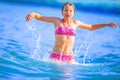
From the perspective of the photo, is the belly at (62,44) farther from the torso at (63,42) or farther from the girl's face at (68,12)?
the girl's face at (68,12)

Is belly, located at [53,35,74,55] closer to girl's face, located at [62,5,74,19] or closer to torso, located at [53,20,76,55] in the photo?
torso, located at [53,20,76,55]

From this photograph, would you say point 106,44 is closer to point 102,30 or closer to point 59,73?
point 102,30

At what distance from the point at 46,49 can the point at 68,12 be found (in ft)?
0.77

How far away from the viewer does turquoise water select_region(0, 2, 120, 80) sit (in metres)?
1.74

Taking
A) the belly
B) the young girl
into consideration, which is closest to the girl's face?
the young girl

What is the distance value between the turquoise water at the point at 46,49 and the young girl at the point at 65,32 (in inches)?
1.5

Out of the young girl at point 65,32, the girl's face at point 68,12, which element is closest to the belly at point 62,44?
the young girl at point 65,32

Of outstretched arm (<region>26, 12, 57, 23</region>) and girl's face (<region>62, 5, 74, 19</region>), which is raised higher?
girl's face (<region>62, 5, 74, 19</region>)

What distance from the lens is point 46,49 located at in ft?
6.21

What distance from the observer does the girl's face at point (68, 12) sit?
1833 millimetres

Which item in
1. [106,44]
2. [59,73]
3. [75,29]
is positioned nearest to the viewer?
[59,73]

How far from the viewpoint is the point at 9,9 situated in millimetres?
1978

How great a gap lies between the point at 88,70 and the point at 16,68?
37 centimetres

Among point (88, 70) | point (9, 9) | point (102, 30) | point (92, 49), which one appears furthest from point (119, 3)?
point (9, 9)
